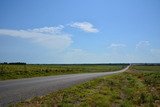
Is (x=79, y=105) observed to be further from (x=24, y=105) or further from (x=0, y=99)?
(x=0, y=99)

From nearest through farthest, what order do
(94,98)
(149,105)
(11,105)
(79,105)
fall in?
(11,105)
(79,105)
(149,105)
(94,98)

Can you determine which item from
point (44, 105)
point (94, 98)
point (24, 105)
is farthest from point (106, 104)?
point (24, 105)

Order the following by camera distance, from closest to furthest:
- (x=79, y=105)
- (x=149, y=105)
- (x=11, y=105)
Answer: (x=11, y=105)
(x=79, y=105)
(x=149, y=105)

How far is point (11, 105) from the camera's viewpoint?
12.6m

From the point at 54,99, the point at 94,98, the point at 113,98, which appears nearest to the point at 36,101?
the point at 54,99

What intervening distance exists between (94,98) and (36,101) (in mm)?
3410

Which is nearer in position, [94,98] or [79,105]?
[79,105]

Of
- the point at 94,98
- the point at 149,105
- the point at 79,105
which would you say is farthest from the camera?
the point at 94,98

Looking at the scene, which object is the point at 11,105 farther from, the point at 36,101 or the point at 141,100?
the point at 141,100

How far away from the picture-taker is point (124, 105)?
1377cm

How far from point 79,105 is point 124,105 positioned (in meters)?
2.17

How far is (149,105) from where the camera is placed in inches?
573

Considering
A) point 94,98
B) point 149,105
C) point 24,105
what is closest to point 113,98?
point 94,98

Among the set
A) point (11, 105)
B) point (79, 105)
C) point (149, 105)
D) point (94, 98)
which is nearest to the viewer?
point (11, 105)
